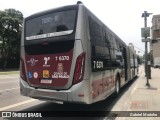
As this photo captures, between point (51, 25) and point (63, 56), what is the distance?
1.11 meters

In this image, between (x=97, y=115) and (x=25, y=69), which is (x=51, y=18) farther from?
(x=97, y=115)

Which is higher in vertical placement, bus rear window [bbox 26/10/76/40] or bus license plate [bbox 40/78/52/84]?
bus rear window [bbox 26/10/76/40]

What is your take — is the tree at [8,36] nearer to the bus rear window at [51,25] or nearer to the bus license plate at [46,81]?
the bus rear window at [51,25]

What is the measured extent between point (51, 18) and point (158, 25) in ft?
454

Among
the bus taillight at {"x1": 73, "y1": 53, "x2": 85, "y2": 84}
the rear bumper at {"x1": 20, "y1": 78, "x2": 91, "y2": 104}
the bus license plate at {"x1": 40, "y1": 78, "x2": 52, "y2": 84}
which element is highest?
the bus taillight at {"x1": 73, "y1": 53, "x2": 85, "y2": 84}

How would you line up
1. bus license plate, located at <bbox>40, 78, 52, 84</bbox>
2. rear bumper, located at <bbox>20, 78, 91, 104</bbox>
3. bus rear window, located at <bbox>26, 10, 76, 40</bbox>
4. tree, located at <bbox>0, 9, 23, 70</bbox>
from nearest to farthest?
rear bumper, located at <bbox>20, 78, 91, 104</bbox> → bus rear window, located at <bbox>26, 10, 76, 40</bbox> → bus license plate, located at <bbox>40, 78, 52, 84</bbox> → tree, located at <bbox>0, 9, 23, 70</bbox>

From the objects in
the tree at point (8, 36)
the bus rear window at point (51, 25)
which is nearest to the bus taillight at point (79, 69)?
the bus rear window at point (51, 25)

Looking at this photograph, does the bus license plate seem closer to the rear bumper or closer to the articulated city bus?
the articulated city bus

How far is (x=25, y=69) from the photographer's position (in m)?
8.09

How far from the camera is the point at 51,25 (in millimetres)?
7543

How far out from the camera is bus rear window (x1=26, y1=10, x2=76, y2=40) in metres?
7.21

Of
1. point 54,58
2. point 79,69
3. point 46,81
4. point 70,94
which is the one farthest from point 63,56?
point 70,94

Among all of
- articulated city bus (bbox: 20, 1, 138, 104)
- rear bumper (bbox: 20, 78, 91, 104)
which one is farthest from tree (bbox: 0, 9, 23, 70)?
rear bumper (bbox: 20, 78, 91, 104)

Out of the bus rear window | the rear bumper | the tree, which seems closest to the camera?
the rear bumper
